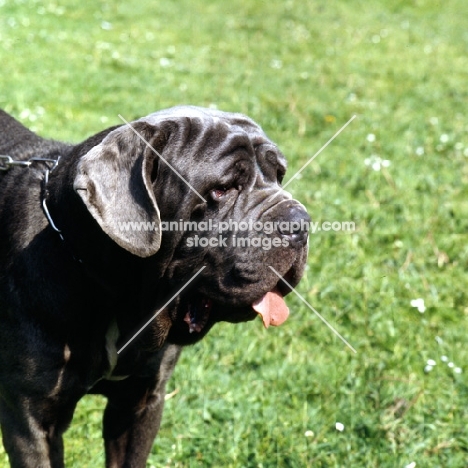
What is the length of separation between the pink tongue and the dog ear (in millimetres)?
475

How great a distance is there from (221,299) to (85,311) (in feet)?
1.62

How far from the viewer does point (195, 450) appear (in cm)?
363

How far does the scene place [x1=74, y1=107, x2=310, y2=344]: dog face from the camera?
8.98 ft

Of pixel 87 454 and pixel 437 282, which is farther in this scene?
pixel 437 282

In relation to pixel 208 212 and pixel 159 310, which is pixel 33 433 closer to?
pixel 159 310

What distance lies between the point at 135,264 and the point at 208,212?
1.04 feet

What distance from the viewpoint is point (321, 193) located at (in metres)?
5.88

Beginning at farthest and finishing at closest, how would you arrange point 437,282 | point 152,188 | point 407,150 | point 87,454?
point 407,150
point 437,282
point 87,454
point 152,188

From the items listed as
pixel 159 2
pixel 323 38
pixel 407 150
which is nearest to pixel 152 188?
pixel 407 150

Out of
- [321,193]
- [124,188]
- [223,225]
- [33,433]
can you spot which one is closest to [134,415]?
[33,433]

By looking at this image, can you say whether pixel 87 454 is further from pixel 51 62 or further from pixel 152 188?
pixel 51 62

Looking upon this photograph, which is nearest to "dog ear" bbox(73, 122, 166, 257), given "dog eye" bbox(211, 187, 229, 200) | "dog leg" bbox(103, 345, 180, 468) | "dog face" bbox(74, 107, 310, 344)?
"dog face" bbox(74, 107, 310, 344)

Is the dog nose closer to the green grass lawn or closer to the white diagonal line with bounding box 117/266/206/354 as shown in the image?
the white diagonal line with bounding box 117/266/206/354

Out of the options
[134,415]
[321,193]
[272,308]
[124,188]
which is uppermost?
[124,188]
